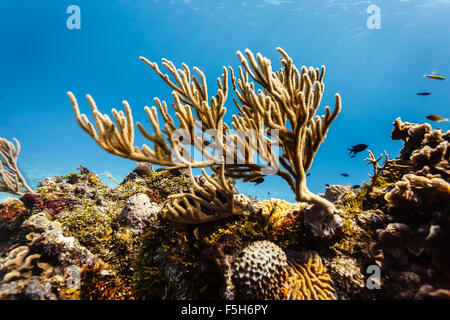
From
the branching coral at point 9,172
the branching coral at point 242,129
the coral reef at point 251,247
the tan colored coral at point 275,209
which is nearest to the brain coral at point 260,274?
the coral reef at point 251,247

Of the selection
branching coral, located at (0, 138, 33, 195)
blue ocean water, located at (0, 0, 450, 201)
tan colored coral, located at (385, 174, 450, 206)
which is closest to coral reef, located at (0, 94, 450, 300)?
tan colored coral, located at (385, 174, 450, 206)

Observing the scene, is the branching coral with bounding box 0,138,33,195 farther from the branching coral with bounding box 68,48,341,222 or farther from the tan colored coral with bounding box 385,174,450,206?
the tan colored coral with bounding box 385,174,450,206

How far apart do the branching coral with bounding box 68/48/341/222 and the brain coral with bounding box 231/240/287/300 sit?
827 millimetres

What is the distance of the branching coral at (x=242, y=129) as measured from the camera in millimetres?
2256

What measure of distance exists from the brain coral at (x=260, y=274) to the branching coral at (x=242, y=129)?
2.71 ft

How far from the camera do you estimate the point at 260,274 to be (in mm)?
2348

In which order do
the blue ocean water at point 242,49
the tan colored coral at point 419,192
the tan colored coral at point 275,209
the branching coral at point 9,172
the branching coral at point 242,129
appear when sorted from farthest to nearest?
1. the blue ocean water at point 242,49
2. the branching coral at point 9,172
3. the tan colored coral at point 275,209
4. the tan colored coral at point 419,192
5. the branching coral at point 242,129

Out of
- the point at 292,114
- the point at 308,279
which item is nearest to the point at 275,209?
the point at 308,279

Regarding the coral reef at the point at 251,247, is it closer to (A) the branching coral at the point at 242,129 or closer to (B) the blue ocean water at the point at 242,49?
(A) the branching coral at the point at 242,129

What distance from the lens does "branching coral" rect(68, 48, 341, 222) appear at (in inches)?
88.8

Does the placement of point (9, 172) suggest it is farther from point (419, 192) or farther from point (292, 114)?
point (419, 192)

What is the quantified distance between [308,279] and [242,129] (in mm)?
2303
